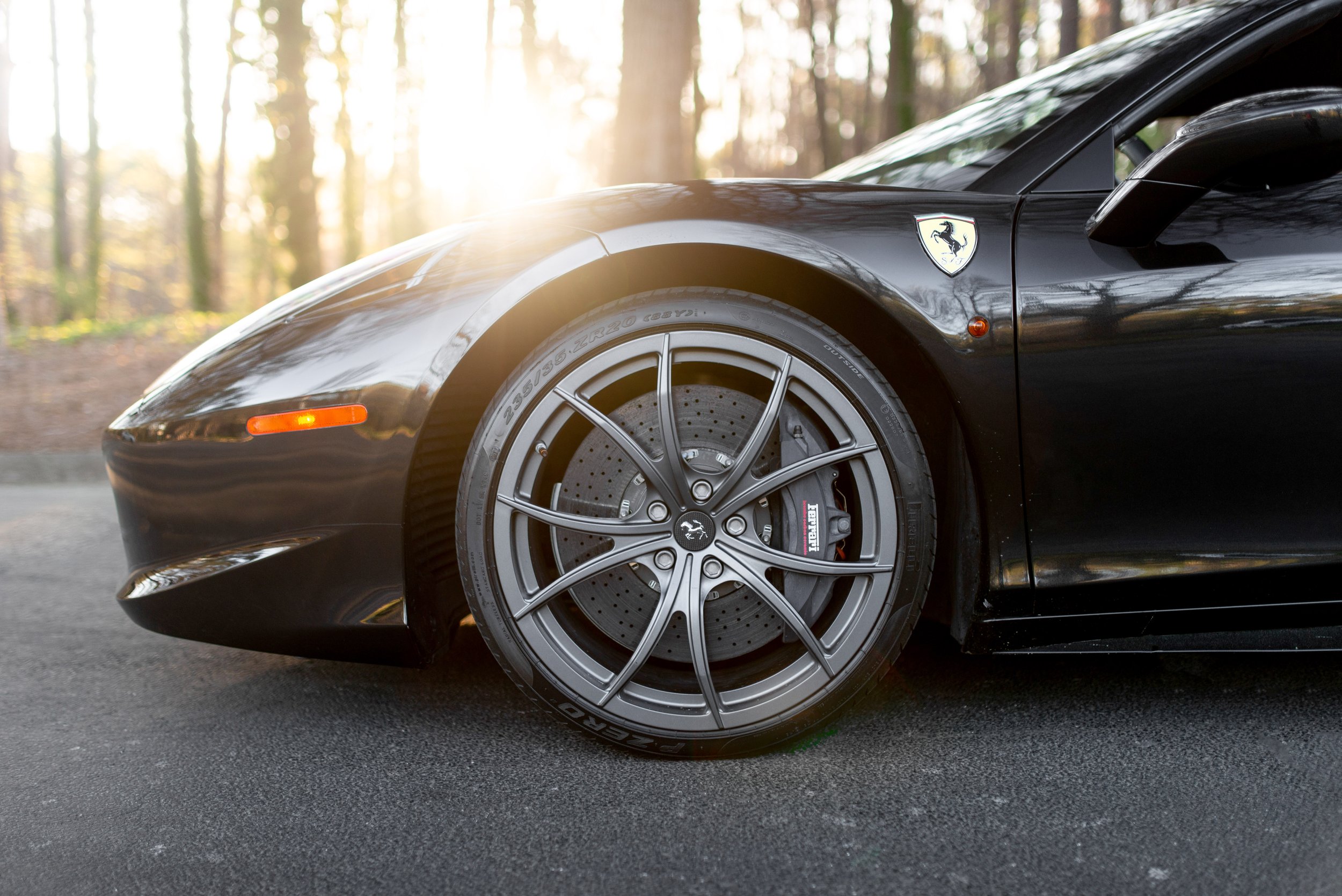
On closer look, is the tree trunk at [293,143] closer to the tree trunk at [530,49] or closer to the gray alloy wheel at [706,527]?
the tree trunk at [530,49]

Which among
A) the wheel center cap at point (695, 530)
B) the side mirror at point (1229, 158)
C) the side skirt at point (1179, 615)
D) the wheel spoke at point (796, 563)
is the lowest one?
the side skirt at point (1179, 615)

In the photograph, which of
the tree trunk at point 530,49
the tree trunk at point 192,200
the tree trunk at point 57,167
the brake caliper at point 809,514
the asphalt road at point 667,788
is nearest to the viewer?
Result: the asphalt road at point 667,788

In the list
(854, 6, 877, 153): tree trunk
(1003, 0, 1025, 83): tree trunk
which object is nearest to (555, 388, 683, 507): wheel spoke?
(1003, 0, 1025, 83): tree trunk

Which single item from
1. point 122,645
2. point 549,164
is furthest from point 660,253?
point 549,164

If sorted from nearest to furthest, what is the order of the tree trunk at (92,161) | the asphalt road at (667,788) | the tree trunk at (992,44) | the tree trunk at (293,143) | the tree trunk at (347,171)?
the asphalt road at (667,788) → the tree trunk at (293,143) → the tree trunk at (347,171) → the tree trunk at (92,161) → the tree trunk at (992,44)

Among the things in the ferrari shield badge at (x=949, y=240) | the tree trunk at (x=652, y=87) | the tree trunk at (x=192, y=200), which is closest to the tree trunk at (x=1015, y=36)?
the tree trunk at (x=652, y=87)

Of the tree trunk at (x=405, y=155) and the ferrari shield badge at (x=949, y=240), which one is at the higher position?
the tree trunk at (x=405, y=155)

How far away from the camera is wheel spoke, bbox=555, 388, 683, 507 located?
155 cm

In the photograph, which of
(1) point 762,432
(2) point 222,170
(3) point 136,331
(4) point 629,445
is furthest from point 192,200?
(1) point 762,432

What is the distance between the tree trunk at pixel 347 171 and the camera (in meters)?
17.3

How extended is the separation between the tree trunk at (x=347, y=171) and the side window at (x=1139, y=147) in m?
17.1

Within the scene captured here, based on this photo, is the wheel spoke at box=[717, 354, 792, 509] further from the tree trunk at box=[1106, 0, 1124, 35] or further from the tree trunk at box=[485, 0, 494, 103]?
the tree trunk at box=[485, 0, 494, 103]

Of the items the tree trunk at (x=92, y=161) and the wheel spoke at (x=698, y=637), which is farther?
the tree trunk at (x=92, y=161)

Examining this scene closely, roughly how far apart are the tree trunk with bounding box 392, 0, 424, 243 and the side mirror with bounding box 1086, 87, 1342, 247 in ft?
63.0
